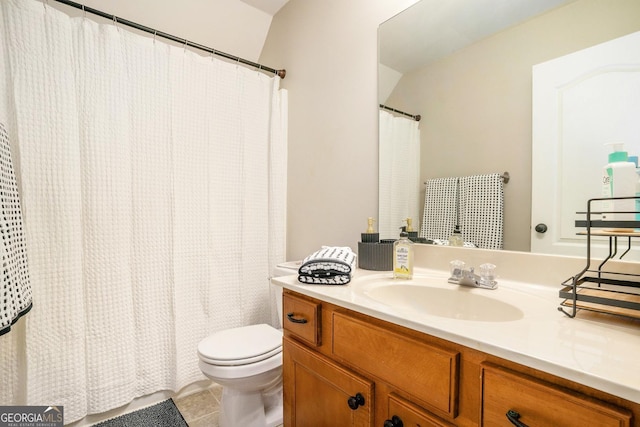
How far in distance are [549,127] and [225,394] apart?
1.72 m

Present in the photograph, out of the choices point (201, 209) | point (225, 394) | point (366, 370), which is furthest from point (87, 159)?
point (366, 370)

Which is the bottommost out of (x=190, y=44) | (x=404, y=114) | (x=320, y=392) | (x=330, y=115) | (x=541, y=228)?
(x=320, y=392)

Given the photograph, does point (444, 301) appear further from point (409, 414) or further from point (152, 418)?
point (152, 418)

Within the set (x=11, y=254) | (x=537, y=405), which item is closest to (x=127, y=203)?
(x=11, y=254)

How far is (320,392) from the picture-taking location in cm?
93

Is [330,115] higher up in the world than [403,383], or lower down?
higher up

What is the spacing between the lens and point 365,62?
1532 millimetres

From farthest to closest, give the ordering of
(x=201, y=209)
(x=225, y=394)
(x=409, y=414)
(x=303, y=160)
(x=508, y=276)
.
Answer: (x=303, y=160), (x=201, y=209), (x=225, y=394), (x=508, y=276), (x=409, y=414)

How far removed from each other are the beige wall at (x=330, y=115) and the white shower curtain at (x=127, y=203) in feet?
0.61

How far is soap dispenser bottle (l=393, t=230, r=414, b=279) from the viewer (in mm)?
1100

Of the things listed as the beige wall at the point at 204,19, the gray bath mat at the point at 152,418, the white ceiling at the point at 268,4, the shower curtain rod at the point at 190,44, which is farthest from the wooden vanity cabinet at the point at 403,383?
the white ceiling at the point at 268,4

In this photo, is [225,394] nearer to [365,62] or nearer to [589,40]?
[365,62]

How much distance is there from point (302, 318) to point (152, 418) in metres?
1.21

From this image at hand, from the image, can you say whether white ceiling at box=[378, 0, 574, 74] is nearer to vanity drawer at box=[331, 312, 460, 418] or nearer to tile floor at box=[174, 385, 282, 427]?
vanity drawer at box=[331, 312, 460, 418]
